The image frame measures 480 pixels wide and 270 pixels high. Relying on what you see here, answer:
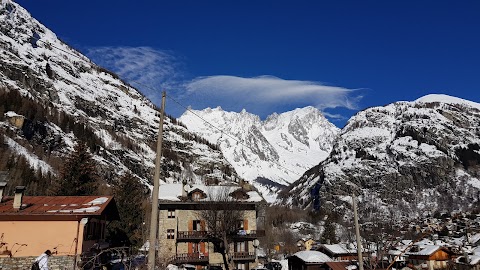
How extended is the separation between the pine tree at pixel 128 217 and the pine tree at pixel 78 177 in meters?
3.89

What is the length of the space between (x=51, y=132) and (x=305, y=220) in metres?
104

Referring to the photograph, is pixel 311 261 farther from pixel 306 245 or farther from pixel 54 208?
pixel 306 245

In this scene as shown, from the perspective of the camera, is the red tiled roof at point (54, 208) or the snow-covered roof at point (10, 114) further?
the snow-covered roof at point (10, 114)

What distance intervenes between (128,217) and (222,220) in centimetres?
1084

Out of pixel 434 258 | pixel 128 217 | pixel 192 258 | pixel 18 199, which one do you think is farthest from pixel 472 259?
pixel 18 199

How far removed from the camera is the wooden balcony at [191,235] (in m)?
46.3

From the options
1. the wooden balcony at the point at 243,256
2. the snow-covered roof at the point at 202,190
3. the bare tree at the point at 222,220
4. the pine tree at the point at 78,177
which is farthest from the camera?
the snow-covered roof at the point at 202,190

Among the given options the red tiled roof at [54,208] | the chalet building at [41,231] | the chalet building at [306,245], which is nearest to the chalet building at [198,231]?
the red tiled roof at [54,208]

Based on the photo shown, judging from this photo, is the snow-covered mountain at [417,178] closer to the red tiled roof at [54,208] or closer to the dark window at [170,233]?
the dark window at [170,233]

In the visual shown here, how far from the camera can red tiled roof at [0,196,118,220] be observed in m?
23.0

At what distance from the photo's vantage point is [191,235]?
152 feet

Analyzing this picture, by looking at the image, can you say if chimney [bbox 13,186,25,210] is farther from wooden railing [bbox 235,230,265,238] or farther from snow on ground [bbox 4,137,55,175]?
snow on ground [bbox 4,137,55,175]

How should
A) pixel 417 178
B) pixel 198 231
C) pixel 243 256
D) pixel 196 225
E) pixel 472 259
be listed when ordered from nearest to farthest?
pixel 243 256 < pixel 198 231 < pixel 196 225 < pixel 472 259 < pixel 417 178

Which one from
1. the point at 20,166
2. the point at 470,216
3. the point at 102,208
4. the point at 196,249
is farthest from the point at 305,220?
the point at 102,208
